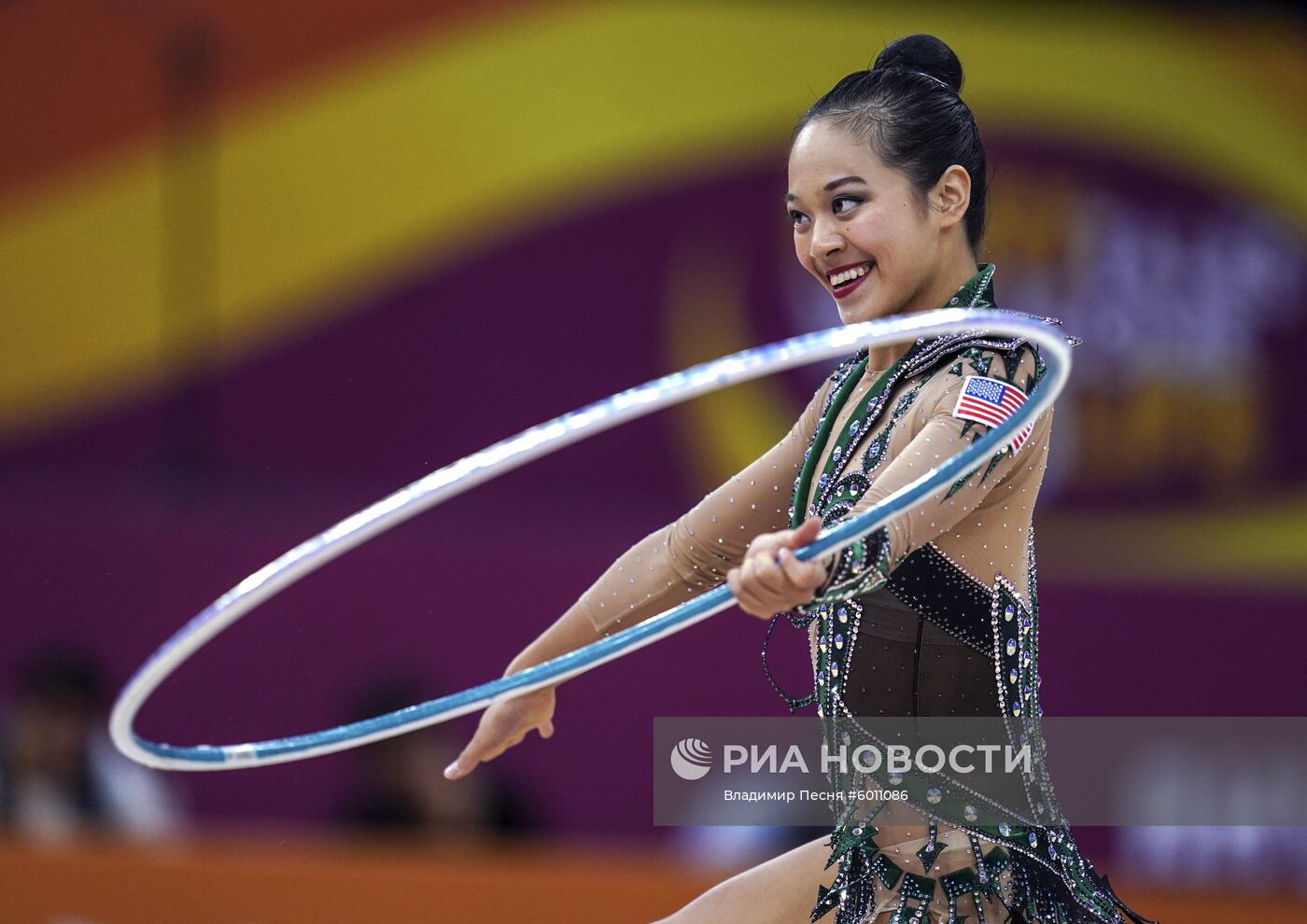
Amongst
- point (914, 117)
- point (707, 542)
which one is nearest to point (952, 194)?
point (914, 117)

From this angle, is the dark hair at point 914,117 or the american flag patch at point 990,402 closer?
the american flag patch at point 990,402

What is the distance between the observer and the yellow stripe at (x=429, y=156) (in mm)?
6070

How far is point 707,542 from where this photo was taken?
8.53 ft

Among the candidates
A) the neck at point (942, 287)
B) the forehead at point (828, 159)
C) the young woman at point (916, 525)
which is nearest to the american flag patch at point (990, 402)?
the young woman at point (916, 525)

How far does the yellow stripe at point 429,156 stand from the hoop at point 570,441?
3.92m

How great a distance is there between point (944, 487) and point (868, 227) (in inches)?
16.6

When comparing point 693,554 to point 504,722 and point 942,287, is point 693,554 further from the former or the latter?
point 942,287

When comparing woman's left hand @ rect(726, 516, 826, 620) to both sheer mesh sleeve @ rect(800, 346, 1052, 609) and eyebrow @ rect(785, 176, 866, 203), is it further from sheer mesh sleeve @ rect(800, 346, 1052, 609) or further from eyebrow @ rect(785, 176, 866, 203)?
eyebrow @ rect(785, 176, 866, 203)

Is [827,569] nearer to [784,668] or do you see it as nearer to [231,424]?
[784,668]

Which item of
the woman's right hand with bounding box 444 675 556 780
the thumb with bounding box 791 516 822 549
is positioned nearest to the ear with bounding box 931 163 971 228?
the thumb with bounding box 791 516 822 549

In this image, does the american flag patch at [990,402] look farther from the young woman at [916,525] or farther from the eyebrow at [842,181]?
the eyebrow at [842,181]

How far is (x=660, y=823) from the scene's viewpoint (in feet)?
18.2

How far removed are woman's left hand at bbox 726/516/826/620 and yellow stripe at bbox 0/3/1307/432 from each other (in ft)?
14.6

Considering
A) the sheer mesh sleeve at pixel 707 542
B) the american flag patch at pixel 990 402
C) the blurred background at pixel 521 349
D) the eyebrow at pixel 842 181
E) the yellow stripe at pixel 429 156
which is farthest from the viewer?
the yellow stripe at pixel 429 156
